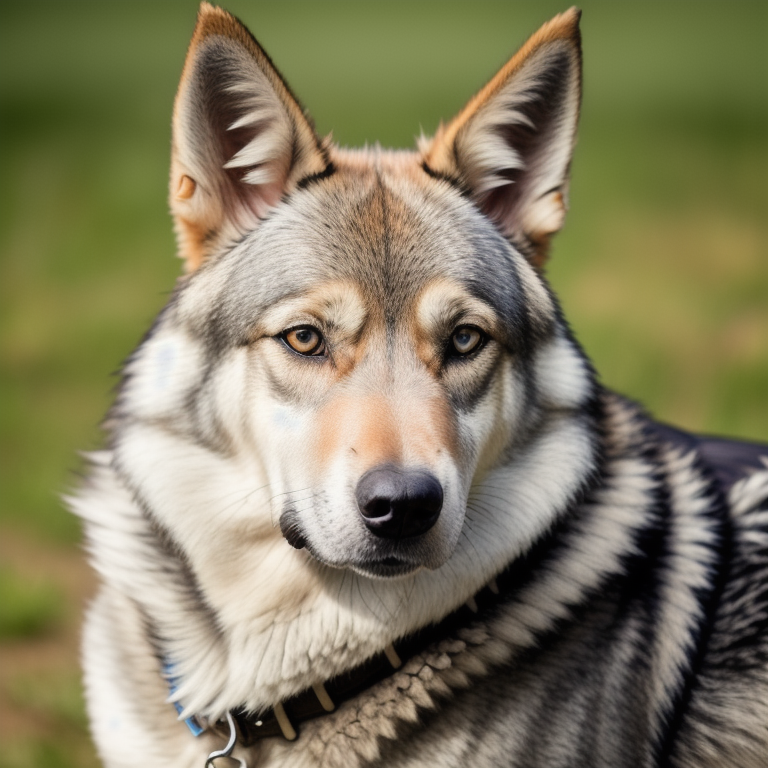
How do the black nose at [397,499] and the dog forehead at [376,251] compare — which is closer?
the black nose at [397,499]

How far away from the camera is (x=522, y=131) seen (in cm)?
292

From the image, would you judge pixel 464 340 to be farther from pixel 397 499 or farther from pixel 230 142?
pixel 230 142

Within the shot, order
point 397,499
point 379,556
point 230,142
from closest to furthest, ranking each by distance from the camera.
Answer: point 397,499 → point 379,556 → point 230,142

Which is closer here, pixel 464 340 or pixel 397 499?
pixel 397 499

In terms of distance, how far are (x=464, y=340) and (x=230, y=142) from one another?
96cm

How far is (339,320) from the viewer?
8.52 feet

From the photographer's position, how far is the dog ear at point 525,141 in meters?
2.71

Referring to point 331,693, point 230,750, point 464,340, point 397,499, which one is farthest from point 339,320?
point 230,750

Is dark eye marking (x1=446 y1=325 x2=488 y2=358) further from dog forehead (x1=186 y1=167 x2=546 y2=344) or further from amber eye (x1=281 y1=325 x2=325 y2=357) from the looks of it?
amber eye (x1=281 y1=325 x2=325 y2=357)

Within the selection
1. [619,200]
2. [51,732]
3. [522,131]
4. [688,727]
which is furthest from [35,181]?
[688,727]

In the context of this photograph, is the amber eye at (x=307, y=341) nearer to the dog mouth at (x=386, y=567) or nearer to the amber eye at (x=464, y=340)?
the amber eye at (x=464, y=340)

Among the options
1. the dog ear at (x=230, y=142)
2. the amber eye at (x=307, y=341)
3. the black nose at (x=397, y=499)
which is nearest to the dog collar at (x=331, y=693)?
the black nose at (x=397, y=499)

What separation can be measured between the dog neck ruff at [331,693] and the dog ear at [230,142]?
134cm

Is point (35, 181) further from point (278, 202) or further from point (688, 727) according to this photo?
point (688, 727)
